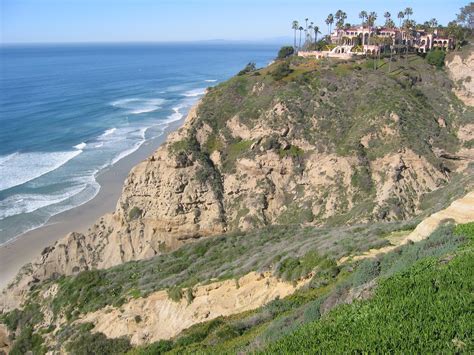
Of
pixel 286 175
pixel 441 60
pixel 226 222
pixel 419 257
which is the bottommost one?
pixel 226 222

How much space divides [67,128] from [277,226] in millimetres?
52185

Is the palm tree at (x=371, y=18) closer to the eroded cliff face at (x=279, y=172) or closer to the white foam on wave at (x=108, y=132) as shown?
the eroded cliff face at (x=279, y=172)

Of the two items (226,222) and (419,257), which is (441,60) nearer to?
(226,222)

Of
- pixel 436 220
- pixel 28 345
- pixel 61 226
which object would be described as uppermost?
pixel 436 220

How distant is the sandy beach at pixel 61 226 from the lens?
3997 centimetres

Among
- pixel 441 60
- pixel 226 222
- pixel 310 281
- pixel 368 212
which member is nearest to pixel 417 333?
pixel 310 281

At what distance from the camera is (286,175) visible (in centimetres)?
3994

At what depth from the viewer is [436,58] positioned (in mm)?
54438

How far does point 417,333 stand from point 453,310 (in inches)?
46.0

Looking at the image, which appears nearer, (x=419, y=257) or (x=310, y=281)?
(x=419, y=257)

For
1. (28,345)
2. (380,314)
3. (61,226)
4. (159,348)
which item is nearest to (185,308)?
(159,348)

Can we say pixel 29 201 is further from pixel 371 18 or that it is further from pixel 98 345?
pixel 371 18

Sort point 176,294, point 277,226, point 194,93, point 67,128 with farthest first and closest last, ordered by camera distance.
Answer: point 194,93, point 67,128, point 277,226, point 176,294

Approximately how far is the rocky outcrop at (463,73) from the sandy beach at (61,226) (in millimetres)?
36648
